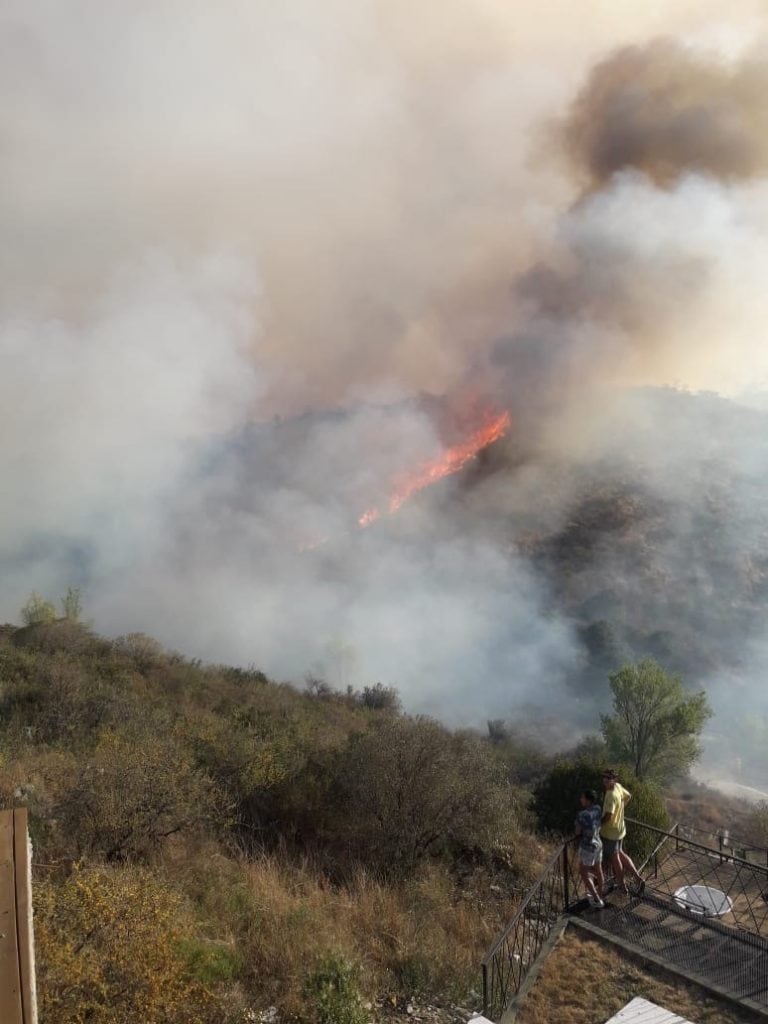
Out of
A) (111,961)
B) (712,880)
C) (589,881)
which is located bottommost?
(712,880)

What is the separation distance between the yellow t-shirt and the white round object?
4.22 feet

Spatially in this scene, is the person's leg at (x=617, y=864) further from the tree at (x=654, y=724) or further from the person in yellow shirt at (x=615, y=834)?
the tree at (x=654, y=724)

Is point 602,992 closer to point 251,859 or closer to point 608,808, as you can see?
point 608,808

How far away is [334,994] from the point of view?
740cm

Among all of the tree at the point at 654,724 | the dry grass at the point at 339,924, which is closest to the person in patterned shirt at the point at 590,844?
the dry grass at the point at 339,924

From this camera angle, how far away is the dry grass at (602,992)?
26.2ft

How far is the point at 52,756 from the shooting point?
16.2 metres

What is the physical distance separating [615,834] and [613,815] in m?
0.28

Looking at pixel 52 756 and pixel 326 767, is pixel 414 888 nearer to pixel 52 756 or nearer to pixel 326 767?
pixel 326 767

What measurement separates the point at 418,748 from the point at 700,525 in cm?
6879

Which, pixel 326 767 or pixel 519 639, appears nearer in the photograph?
pixel 326 767

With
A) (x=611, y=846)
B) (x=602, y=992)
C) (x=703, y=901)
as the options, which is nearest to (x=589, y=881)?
(x=611, y=846)

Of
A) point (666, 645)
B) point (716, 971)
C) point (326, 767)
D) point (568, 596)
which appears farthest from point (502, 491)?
point (716, 971)

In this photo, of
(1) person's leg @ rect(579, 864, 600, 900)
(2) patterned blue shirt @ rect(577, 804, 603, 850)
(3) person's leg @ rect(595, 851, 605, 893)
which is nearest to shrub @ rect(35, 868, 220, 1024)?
(1) person's leg @ rect(579, 864, 600, 900)
